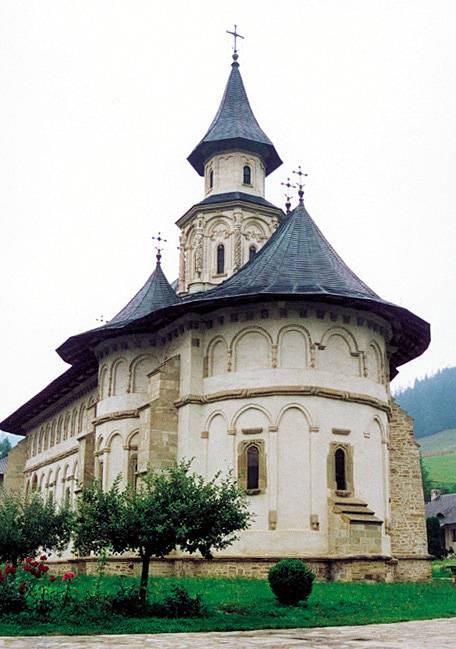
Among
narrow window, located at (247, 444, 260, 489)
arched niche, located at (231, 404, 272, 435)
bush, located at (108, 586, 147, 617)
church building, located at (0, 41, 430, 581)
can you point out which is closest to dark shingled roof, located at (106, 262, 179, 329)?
church building, located at (0, 41, 430, 581)

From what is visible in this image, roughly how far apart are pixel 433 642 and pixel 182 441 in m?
14.4

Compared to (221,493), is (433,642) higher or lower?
lower

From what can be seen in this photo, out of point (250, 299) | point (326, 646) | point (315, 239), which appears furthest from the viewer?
point (315, 239)

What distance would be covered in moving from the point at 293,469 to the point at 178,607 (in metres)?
9.37

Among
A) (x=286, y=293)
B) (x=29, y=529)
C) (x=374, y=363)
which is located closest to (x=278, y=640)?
(x=29, y=529)

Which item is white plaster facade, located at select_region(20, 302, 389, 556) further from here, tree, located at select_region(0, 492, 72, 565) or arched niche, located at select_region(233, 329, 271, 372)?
tree, located at select_region(0, 492, 72, 565)

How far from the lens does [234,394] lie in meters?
24.4

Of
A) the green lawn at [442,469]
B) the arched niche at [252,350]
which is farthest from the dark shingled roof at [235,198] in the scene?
the green lawn at [442,469]

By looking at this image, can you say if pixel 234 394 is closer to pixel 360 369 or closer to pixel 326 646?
pixel 360 369

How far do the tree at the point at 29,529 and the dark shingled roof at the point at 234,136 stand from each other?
63.6 ft

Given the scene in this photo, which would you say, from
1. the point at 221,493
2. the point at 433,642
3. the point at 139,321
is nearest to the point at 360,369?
the point at 139,321

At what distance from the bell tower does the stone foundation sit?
43.7 ft

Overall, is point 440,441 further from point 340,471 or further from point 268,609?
point 268,609

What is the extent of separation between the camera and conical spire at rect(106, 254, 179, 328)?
100ft
